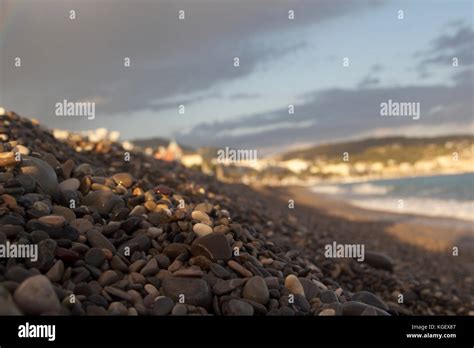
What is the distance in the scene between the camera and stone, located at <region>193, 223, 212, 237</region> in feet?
16.4

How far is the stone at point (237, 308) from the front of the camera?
393 cm

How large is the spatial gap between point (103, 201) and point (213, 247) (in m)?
1.76

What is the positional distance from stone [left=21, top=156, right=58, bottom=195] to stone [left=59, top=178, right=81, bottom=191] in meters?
0.16

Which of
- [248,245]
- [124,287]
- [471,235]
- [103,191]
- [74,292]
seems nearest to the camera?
[74,292]

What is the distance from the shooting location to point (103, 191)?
5770 mm

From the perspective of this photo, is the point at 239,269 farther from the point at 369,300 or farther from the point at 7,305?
the point at 7,305

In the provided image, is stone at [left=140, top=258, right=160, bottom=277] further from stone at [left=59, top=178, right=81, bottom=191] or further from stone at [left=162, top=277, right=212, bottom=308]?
stone at [left=59, top=178, right=81, bottom=191]

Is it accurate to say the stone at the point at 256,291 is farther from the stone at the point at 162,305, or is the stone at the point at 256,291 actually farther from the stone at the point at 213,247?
the stone at the point at 162,305

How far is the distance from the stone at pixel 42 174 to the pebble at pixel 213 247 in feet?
6.92

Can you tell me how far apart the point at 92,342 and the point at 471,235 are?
2023cm

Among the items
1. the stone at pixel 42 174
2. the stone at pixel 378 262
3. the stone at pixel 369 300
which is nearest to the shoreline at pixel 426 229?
Result: the stone at pixel 378 262

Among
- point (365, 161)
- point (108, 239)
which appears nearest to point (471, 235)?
point (108, 239)

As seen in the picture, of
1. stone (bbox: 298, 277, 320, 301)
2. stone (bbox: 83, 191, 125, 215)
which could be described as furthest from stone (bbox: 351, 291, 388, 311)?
stone (bbox: 83, 191, 125, 215)

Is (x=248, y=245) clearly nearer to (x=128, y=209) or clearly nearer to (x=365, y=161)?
(x=128, y=209)
